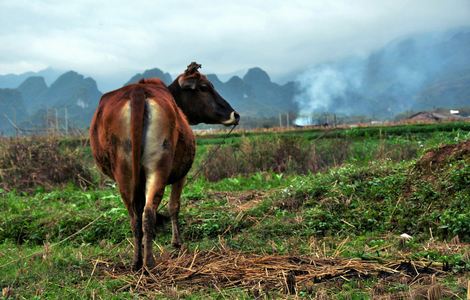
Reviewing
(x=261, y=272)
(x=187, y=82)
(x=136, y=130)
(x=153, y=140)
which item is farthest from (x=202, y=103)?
(x=261, y=272)

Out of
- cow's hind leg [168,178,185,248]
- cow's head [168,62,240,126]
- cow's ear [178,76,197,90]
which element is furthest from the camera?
cow's head [168,62,240,126]

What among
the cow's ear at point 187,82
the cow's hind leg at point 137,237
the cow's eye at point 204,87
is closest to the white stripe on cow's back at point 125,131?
the cow's hind leg at point 137,237

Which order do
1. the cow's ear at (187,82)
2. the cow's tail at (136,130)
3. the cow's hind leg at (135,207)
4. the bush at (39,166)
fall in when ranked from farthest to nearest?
the bush at (39,166) < the cow's ear at (187,82) < the cow's hind leg at (135,207) < the cow's tail at (136,130)

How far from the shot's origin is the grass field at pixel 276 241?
15.5ft

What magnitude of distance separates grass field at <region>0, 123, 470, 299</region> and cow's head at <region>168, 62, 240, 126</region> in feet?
5.30

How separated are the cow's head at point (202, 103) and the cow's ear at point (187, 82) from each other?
0.02 meters

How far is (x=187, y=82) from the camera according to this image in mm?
7578

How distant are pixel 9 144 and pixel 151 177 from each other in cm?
1065

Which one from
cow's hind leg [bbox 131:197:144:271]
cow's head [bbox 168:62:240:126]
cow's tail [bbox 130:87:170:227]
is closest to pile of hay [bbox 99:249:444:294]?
cow's hind leg [bbox 131:197:144:271]

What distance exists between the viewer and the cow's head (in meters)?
7.69

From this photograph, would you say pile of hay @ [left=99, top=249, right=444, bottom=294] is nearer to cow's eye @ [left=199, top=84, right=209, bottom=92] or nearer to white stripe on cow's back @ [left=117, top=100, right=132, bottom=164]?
white stripe on cow's back @ [left=117, top=100, right=132, bottom=164]

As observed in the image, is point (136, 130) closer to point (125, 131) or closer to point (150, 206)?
point (125, 131)

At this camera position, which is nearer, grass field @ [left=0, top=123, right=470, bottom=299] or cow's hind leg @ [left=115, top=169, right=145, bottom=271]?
grass field @ [left=0, top=123, right=470, bottom=299]

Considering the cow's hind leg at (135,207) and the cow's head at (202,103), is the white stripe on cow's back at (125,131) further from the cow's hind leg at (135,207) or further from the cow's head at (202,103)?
the cow's head at (202,103)
